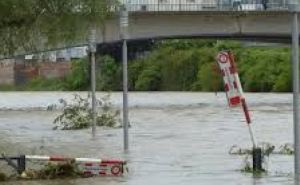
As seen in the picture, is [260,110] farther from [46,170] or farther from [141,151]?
[46,170]

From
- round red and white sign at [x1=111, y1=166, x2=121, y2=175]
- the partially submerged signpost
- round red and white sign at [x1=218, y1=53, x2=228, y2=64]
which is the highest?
round red and white sign at [x1=218, y1=53, x2=228, y2=64]

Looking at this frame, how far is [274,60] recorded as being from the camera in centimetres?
10125

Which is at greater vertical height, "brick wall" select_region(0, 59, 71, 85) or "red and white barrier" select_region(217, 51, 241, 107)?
"red and white barrier" select_region(217, 51, 241, 107)

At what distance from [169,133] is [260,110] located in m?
22.6

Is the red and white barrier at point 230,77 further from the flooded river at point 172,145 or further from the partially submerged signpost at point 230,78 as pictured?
the flooded river at point 172,145

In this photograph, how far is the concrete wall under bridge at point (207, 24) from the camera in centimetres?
6366

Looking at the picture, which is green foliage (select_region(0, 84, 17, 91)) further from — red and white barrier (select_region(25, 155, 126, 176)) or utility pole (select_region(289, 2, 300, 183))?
utility pole (select_region(289, 2, 300, 183))

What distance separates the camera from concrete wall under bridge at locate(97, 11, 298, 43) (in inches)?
2506

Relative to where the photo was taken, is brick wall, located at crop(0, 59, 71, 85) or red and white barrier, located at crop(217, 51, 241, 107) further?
brick wall, located at crop(0, 59, 71, 85)

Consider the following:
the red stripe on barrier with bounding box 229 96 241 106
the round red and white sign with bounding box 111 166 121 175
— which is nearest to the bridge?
the round red and white sign with bounding box 111 166 121 175

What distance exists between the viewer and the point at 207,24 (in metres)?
64.4

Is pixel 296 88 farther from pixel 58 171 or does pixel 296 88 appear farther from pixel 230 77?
pixel 58 171

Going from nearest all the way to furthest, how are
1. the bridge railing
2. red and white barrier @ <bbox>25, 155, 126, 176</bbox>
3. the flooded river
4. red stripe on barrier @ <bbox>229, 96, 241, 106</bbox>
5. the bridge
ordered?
1. red and white barrier @ <bbox>25, 155, 126, 176</bbox>
2. red stripe on barrier @ <bbox>229, 96, 241, 106</bbox>
3. the flooded river
4. the bridge
5. the bridge railing

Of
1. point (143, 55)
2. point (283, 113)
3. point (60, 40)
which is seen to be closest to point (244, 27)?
point (283, 113)
